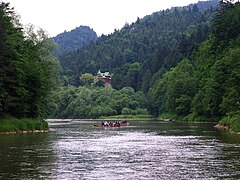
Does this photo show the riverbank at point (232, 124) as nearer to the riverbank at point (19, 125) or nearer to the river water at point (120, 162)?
the river water at point (120, 162)

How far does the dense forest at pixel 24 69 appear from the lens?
71750mm

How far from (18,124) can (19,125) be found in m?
0.23

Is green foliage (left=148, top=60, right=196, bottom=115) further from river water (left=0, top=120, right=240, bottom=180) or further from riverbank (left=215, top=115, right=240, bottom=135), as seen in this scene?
river water (left=0, top=120, right=240, bottom=180)

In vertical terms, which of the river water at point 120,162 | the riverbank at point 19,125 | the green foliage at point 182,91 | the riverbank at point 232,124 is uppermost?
the green foliage at point 182,91

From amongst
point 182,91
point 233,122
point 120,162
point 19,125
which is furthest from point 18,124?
point 182,91

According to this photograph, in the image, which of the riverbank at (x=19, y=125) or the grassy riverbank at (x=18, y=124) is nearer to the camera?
the riverbank at (x=19, y=125)

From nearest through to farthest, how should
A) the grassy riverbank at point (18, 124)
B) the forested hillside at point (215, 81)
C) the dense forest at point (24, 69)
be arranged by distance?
the grassy riverbank at point (18, 124)
the dense forest at point (24, 69)
the forested hillside at point (215, 81)

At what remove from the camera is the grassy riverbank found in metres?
69.2

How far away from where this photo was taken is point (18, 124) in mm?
72000

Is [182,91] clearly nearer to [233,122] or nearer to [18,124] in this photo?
[233,122]

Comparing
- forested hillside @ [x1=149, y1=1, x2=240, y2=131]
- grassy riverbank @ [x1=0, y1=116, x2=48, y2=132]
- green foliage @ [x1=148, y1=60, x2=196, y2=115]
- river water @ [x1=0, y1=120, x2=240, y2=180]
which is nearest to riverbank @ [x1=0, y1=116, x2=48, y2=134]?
grassy riverbank @ [x1=0, y1=116, x2=48, y2=132]

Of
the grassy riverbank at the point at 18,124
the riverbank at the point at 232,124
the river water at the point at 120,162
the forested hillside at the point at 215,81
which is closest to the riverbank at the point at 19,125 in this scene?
the grassy riverbank at the point at 18,124

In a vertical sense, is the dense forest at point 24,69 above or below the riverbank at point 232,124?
above

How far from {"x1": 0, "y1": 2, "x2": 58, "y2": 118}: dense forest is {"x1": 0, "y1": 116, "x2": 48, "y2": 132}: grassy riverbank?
1.65 metres
